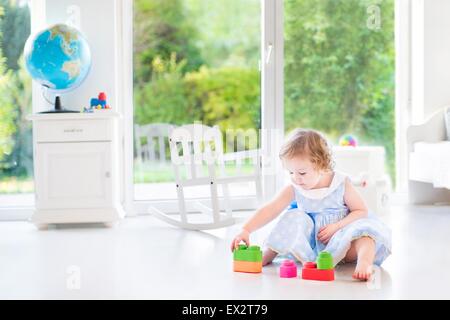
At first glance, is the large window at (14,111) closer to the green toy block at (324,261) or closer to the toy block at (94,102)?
the toy block at (94,102)

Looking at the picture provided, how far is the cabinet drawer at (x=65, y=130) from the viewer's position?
384 cm

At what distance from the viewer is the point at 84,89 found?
13.7ft

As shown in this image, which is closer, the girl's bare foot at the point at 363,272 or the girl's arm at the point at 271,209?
the girl's bare foot at the point at 363,272

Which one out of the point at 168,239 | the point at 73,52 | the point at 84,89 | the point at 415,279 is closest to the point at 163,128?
the point at 84,89

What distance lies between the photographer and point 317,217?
2.66 m

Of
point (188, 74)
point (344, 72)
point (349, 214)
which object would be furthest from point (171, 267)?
point (344, 72)

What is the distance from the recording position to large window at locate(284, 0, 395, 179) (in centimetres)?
473

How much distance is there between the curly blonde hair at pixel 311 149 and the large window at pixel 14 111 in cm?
224

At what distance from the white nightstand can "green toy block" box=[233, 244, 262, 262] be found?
1.42 m

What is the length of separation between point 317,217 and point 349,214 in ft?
0.38

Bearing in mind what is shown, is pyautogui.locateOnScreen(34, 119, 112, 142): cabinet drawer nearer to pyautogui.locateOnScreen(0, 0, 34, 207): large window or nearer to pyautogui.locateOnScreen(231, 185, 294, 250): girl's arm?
pyautogui.locateOnScreen(0, 0, 34, 207): large window

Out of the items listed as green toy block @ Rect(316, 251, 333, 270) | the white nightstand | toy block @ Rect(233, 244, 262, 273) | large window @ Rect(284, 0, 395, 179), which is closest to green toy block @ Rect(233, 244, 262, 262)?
toy block @ Rect(233, 244, 262, 273)

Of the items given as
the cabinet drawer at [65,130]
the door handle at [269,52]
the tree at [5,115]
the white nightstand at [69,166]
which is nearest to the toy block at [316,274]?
the white nightstand at [69,166]
